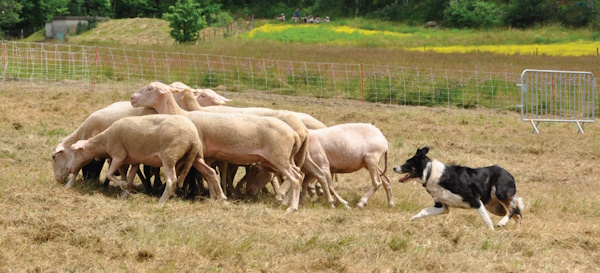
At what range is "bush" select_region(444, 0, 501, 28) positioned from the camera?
6034 cm

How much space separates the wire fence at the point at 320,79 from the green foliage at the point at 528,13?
113ft

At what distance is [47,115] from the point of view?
649 inches

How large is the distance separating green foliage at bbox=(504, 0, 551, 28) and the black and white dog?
50832 mm

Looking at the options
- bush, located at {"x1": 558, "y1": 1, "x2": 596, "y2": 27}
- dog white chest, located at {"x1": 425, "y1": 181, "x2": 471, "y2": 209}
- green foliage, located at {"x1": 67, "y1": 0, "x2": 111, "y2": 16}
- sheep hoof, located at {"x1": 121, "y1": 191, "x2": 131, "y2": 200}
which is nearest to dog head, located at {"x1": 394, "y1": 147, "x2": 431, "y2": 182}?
dog white chest, located at {"x1": 425, "y1": 181, "x2": 471, "y2": 209}

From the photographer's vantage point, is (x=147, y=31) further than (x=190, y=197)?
Yes

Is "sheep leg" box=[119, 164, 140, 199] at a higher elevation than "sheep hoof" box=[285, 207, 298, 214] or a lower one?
higher

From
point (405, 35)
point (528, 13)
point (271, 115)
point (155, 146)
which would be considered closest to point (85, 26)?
point (405, 35)

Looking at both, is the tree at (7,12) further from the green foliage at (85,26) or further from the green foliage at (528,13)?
the green foliage at (528,13)

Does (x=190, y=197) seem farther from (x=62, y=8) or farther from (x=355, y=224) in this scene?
(x=62, y=8)

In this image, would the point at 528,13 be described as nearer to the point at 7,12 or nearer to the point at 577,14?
the point at 577,14

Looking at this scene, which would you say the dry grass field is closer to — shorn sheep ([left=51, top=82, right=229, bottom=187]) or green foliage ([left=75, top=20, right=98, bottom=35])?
shorn sheep ([left=51, top=82, right=229, bottom=187])

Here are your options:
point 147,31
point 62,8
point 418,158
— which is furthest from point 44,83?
point 62,8

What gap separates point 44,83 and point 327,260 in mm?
16898

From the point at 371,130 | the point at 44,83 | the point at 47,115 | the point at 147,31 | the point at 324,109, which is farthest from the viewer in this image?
the point at 147,31
